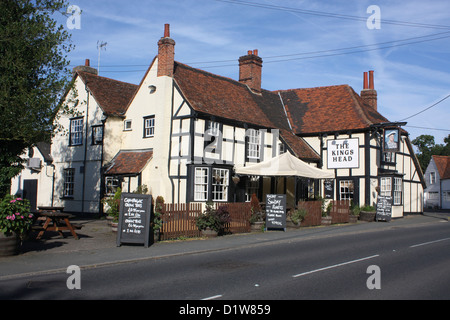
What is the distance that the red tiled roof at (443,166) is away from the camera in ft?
164

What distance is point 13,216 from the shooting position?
1142cm

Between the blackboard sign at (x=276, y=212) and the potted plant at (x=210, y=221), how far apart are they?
2953mm

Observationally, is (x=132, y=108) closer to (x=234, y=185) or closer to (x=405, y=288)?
(x=234, y=185)

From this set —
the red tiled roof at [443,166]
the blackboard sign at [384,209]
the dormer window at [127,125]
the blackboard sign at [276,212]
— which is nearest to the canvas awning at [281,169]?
the blackboard sign at [276,212]

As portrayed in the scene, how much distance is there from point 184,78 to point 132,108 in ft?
11.2

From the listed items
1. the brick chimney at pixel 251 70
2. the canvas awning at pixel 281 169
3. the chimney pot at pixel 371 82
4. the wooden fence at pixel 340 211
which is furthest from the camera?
the chimney pot at pixel 371 82

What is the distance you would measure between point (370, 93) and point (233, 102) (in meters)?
11.2

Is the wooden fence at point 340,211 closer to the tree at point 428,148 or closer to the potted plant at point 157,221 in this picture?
the potted plant at point 157,221

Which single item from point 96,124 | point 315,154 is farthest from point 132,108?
point 315,154

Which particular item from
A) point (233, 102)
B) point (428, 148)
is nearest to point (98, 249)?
point (233, 102)

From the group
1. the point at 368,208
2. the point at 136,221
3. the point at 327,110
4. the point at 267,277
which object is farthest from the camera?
the point at 327,110

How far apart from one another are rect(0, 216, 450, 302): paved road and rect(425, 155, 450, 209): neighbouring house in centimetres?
3972

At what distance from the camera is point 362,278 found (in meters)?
8.89

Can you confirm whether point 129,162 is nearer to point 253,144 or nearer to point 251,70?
point 253,144
